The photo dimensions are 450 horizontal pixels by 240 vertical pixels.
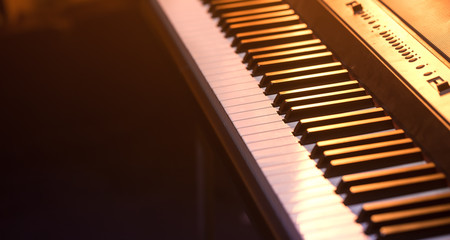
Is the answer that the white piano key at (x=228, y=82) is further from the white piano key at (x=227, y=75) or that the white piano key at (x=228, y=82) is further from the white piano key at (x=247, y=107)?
the white piano key at (x=247, y=107)

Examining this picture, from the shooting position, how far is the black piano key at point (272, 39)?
2.03 metres

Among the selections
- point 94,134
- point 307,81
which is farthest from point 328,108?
point 94,134

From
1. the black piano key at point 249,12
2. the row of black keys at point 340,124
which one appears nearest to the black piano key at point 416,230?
the row of black keys at point 340,124

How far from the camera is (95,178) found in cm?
342

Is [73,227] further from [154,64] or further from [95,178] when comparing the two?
[154,64]

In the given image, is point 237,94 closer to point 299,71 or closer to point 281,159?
point 299,71

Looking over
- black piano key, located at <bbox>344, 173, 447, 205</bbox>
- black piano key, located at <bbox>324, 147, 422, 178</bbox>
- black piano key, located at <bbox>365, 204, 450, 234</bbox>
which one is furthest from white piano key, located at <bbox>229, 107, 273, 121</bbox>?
black piano key, located at <bbox>365, 204, 450, 234</bbox>

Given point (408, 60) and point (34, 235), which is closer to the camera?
point (408, 60)

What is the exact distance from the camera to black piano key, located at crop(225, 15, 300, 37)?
2143mm

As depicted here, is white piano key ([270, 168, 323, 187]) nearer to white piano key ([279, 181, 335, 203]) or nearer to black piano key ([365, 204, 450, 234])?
white piano key ([279, 181, 335, 203])

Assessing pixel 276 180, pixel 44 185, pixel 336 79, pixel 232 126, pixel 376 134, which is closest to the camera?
pixel 276 180

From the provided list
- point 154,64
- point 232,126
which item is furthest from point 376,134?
point 154,64

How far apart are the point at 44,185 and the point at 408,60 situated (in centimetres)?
236

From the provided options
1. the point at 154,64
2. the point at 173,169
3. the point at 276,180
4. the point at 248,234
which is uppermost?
the point at 154,64
